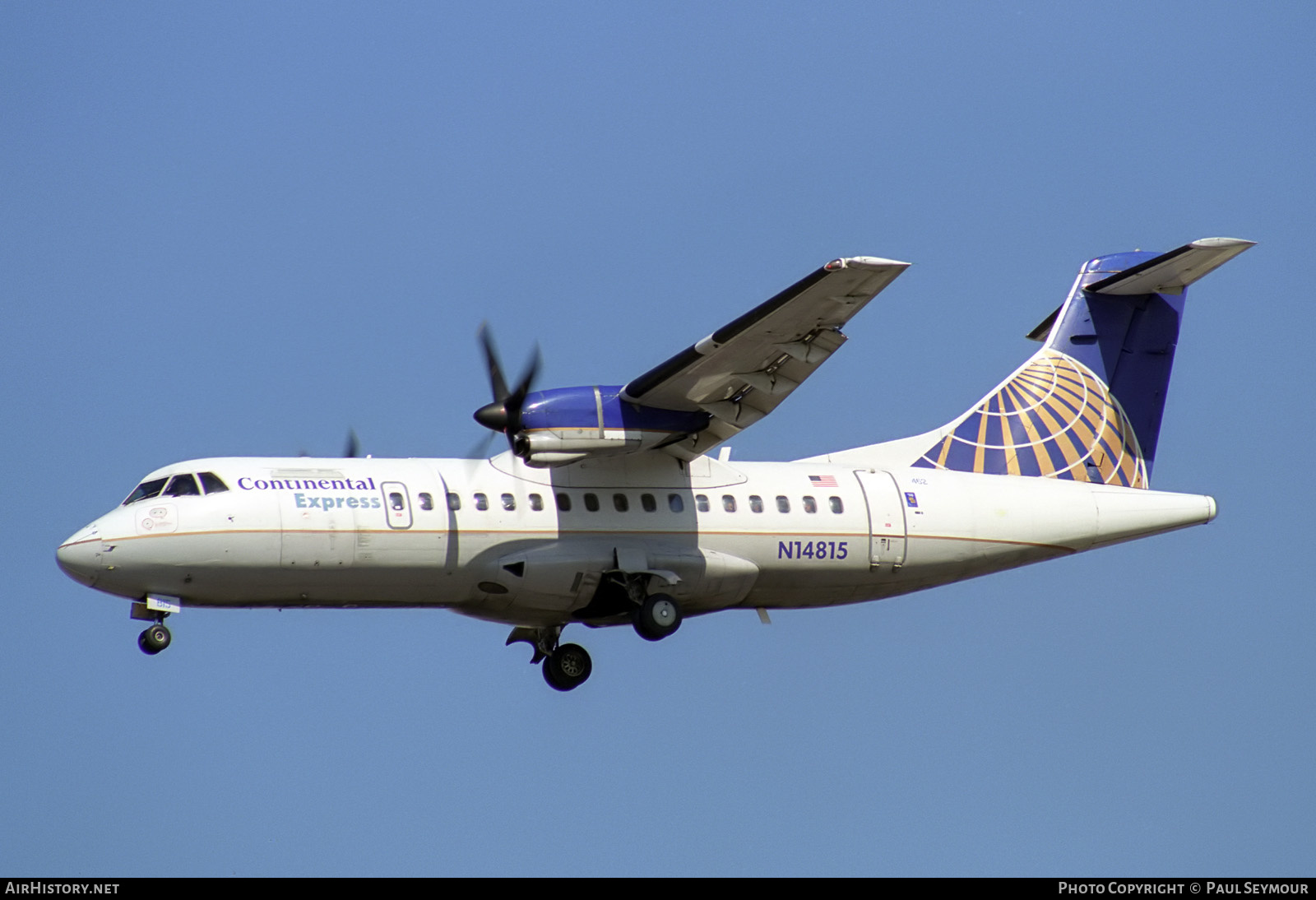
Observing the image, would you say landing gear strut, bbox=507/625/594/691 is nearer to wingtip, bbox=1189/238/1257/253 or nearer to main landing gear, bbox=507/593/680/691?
main landing gear, bbox=507/593/680/691

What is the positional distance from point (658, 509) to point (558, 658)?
2632 mm

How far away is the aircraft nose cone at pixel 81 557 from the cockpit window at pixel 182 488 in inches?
37.2

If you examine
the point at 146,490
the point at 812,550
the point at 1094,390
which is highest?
the point at 1094,390

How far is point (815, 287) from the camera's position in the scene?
63.6 feet

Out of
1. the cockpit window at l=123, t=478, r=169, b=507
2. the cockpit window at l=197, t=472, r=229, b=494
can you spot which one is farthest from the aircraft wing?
the cockpit window at l=123, t=478, r=169, b=507

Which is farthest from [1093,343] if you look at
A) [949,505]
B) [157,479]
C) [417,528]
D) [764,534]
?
[157,479]

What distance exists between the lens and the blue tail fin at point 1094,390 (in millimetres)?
24453

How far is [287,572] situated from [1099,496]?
1060 cm

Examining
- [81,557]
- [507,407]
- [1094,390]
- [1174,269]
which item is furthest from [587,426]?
[1174,269]

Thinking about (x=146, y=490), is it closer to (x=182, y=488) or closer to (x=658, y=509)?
(x=182, y=488)

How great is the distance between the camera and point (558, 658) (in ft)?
76.3

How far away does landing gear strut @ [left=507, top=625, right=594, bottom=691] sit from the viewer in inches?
916

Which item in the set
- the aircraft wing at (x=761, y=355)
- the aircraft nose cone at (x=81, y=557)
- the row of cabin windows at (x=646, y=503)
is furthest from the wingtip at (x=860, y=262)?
the aircraft nose cone at (x=81, y=557)

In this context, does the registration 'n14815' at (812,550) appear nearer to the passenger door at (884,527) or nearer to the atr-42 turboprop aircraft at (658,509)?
the atr-42 turboprop aircraft at (658,509)
